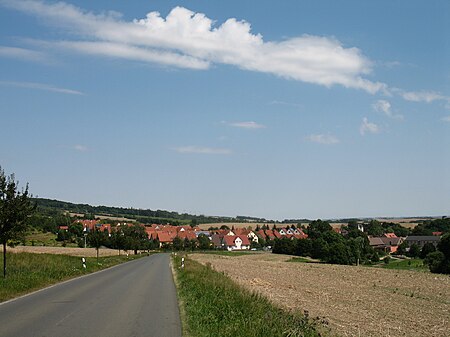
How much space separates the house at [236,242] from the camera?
154250 mm

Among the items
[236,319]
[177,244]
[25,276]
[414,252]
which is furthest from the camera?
[177,244]

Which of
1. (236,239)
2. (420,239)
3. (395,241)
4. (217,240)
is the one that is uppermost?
(420,239)

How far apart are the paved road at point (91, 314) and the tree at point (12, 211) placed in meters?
6.18

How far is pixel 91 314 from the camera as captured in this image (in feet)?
45.6

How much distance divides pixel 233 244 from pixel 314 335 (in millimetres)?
145901

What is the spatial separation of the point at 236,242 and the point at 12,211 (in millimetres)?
133951

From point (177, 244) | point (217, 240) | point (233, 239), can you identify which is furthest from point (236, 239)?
point (177, 244)

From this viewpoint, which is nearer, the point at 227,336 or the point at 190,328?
the point at 227,336

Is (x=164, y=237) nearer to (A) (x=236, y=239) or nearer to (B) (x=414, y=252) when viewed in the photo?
(A) (x=236, y=239)

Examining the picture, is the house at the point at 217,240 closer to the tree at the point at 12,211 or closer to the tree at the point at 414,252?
the tree at the point at 414,252

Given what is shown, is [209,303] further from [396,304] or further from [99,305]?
[396,304]

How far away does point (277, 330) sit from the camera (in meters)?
10.5

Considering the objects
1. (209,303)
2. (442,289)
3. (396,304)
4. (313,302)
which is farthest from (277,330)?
(442,289)

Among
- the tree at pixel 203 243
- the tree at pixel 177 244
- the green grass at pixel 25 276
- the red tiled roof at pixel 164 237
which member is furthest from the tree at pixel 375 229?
the green grass at pixel 25 276
